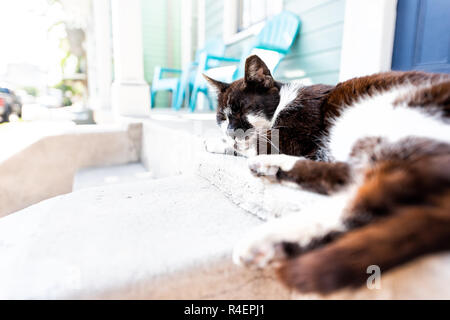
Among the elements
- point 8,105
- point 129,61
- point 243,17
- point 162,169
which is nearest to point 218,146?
point 162,169

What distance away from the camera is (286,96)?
41.5 inches

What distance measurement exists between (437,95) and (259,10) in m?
2.97

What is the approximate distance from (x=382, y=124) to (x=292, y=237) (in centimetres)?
43

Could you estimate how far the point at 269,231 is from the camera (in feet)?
1.67

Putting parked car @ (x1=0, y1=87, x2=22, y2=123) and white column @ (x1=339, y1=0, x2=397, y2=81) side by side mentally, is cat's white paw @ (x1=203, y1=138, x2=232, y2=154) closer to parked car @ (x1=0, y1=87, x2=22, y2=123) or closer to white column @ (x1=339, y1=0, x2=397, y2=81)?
white column @ (x1=339, y1=0, x2=397, y2=81)

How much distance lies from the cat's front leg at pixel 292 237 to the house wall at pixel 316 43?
1.89 m

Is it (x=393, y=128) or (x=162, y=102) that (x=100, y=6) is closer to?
(x=162, y=102)

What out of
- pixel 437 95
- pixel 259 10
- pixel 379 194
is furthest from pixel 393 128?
pixel 259 10

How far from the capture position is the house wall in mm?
2035

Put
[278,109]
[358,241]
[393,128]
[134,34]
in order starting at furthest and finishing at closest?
1. [134,34]
2. [278,109]
3. [393,128]
4. [358,241]

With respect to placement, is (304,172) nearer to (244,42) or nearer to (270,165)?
(270,165)

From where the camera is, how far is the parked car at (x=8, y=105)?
732 centimetres

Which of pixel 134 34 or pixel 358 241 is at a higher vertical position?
pixel 134 34

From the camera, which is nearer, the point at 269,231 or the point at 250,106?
the point at 269,231
